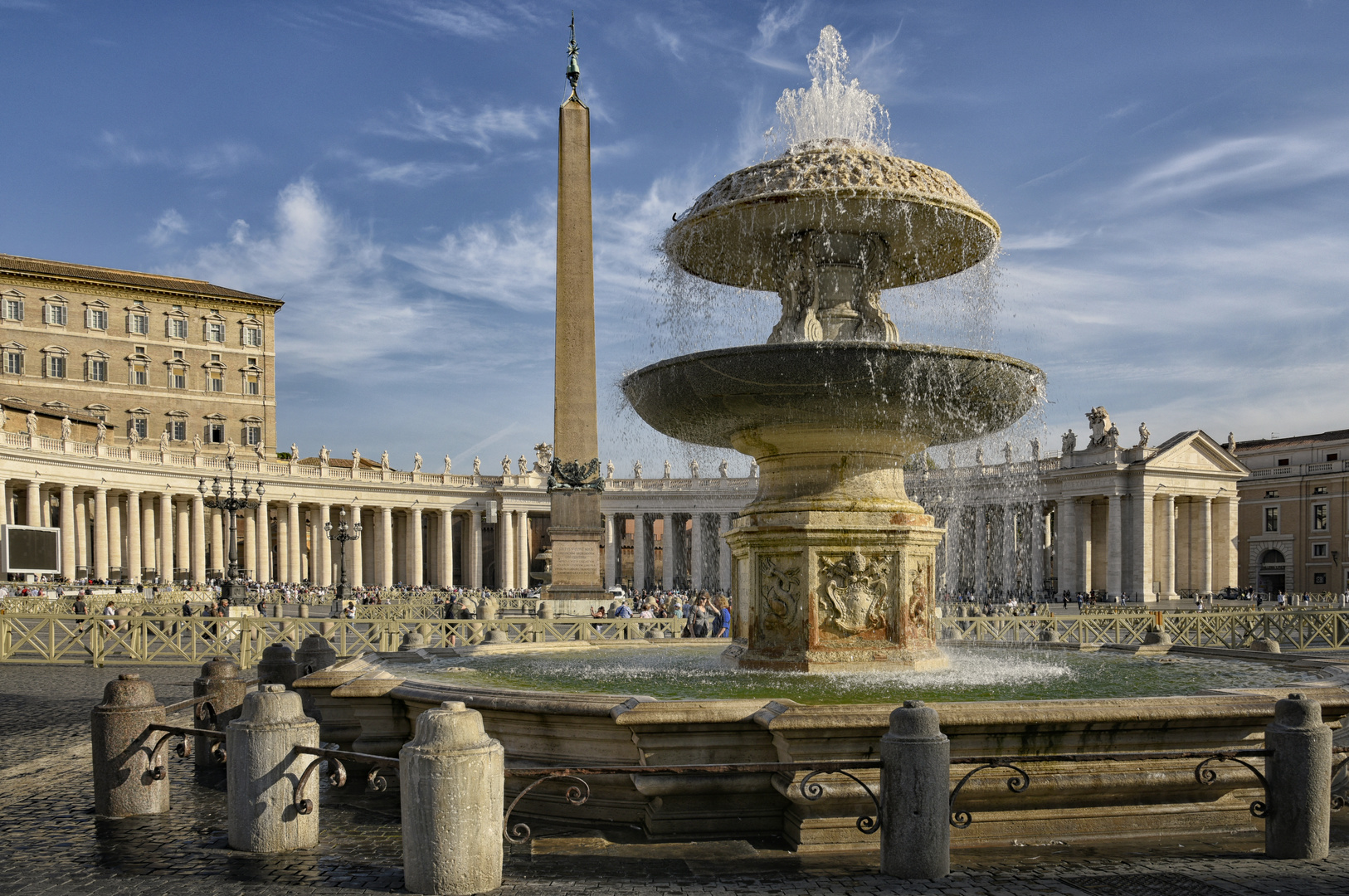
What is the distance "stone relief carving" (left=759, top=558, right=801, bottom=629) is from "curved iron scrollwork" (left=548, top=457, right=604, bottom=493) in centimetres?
1978

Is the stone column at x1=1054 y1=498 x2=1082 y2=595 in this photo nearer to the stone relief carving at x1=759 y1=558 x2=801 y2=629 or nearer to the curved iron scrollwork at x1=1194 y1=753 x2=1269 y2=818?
the stone relief carving at x1=759 y1=558 x2=801 y2=629

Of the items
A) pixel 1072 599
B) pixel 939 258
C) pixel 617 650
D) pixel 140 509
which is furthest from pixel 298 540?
pixel 939 258

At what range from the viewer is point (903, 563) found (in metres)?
9.59

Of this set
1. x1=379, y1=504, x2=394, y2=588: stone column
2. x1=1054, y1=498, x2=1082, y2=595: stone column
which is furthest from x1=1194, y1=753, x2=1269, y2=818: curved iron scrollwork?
x1=379, y1=504, x2=394, y2=588: stone column

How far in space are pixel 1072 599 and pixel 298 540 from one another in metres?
52.3

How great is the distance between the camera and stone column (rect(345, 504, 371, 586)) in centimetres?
7412

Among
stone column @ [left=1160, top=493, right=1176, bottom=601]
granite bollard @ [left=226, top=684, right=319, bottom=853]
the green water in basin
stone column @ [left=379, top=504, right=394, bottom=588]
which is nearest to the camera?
granite bollard @ [left=226, top=684, right=319, bottom=853]

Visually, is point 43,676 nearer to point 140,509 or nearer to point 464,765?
point 464,765

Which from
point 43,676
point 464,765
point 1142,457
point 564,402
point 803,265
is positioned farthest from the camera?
point 1142,457

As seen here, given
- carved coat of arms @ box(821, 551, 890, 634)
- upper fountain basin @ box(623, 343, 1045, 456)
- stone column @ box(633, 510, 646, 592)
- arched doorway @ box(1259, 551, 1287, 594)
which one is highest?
upper fountain basin @ box(623, 343, 1045, 456)

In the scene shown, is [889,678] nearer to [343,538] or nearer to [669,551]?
[343,538]

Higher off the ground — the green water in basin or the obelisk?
the obelisk

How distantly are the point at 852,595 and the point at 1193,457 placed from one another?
7543 centimetres

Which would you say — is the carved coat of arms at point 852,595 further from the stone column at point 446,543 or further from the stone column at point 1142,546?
the stone column at point 446,543
